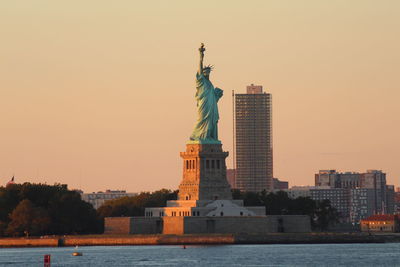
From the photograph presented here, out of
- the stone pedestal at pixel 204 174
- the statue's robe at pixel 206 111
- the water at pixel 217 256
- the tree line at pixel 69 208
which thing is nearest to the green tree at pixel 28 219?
the tree line at pixel 69 208

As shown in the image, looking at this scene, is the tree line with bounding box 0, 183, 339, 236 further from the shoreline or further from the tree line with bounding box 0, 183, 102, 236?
the shoreline

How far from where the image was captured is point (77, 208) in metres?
167

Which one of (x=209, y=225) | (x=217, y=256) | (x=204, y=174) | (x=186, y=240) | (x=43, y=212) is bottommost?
(x=217, y=256)

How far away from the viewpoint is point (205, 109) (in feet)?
536

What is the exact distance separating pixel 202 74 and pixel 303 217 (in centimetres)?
1998

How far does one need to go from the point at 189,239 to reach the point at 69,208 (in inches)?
758

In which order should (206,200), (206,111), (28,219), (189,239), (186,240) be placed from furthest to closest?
(28,219)
(206,111)
(206,200)
(186,240)
(189,239)

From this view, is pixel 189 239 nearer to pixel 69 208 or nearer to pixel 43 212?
pixel 69 208

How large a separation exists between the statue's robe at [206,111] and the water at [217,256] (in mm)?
16316

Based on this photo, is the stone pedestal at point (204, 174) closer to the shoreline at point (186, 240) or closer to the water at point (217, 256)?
the shoreline at point (186, 240)

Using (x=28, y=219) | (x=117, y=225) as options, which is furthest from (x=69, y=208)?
(x=117, y=225)

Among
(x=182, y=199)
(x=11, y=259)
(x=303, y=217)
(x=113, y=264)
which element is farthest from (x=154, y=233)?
(x=113, y=264)

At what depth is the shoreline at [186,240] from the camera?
5999 inches

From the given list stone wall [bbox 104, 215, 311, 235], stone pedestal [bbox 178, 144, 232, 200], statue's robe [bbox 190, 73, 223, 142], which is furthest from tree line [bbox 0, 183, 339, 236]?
statue's robe [bbox 190, 73, 223, 142]
